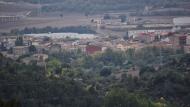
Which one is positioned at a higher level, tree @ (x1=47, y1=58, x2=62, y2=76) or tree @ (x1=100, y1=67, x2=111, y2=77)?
tree @ (x1=47, y1=58, x2=62, y2=76)

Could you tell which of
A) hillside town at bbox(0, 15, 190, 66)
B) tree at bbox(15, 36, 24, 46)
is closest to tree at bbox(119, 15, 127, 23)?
hillside town at bbox(0, 15, 190, 66)

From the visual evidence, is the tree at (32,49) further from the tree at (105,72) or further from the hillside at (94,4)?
the hillside at (94,4)

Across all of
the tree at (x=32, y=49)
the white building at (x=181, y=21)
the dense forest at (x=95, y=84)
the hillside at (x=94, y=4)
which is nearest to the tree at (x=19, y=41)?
the tree at (x=32, y=49)

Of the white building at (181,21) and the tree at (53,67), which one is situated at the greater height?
the white building at (181,21)

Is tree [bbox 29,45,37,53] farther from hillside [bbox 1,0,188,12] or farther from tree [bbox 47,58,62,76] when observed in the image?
hillside [bbox 1,0,188,12]

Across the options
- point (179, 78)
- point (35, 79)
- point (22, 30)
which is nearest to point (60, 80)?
point (35, 79)

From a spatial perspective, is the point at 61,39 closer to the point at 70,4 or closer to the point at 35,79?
the point at 70,4

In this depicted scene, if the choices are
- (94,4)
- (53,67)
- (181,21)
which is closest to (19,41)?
(181,21)

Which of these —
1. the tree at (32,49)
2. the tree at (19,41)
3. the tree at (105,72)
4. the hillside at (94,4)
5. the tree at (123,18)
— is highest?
the hillside at (94,4)

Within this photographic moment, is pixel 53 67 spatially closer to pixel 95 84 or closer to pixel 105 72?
pixel 105 72
